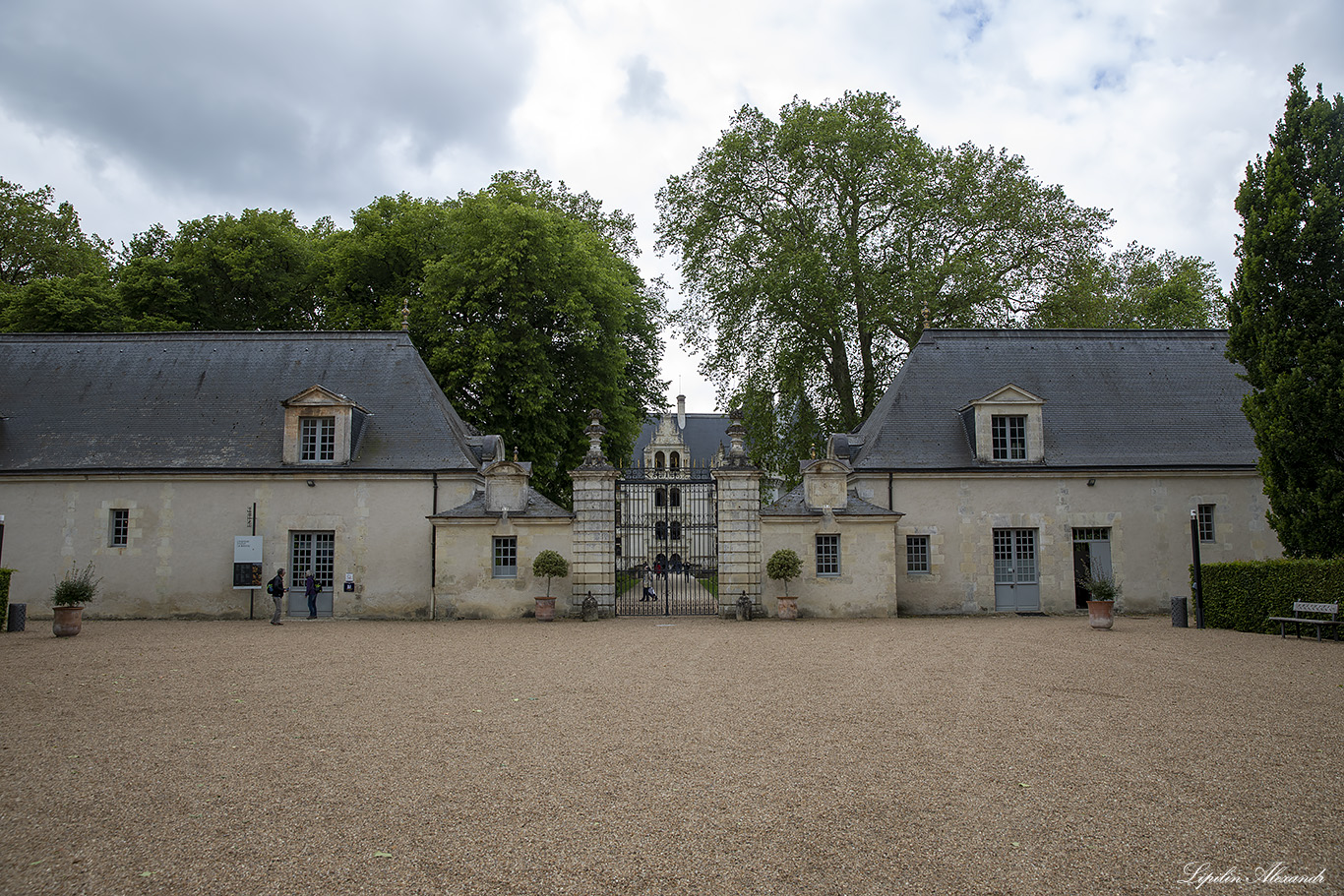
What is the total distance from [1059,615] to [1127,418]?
554 cm

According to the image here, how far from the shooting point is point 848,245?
89.7ft

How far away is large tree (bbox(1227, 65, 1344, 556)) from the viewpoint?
1552 cm

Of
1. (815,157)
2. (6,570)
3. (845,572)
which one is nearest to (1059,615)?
(845,572)

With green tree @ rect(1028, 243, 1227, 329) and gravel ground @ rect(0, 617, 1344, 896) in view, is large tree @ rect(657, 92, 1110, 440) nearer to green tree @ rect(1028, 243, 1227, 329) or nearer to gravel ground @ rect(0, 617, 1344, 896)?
green tree @ rect(1028, 243, 1227, 329)

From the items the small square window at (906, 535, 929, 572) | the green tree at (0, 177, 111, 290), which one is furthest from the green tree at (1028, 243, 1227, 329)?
the green tree at (0, 177, 111, 290)

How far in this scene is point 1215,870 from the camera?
4559mm

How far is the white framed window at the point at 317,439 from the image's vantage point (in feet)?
69.7

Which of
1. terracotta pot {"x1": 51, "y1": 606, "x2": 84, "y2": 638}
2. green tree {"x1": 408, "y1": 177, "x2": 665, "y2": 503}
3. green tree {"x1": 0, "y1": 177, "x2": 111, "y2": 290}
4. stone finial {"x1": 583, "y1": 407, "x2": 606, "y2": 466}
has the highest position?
green tree {"x1": 0, "y1": 177, "x2": 111, "y2": 290}

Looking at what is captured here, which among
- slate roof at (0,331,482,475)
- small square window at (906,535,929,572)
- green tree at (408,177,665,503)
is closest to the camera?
small square window at (906,535,929,572)

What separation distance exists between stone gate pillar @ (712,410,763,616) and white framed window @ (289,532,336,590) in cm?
903

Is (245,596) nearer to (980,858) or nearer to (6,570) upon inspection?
(6,570)

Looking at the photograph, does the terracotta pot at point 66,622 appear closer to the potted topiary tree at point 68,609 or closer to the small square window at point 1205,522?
the potted topiary tree at point 68,609

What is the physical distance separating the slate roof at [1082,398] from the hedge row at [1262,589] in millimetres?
4678

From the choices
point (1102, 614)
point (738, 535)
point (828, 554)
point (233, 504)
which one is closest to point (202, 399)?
point (233, 504)
